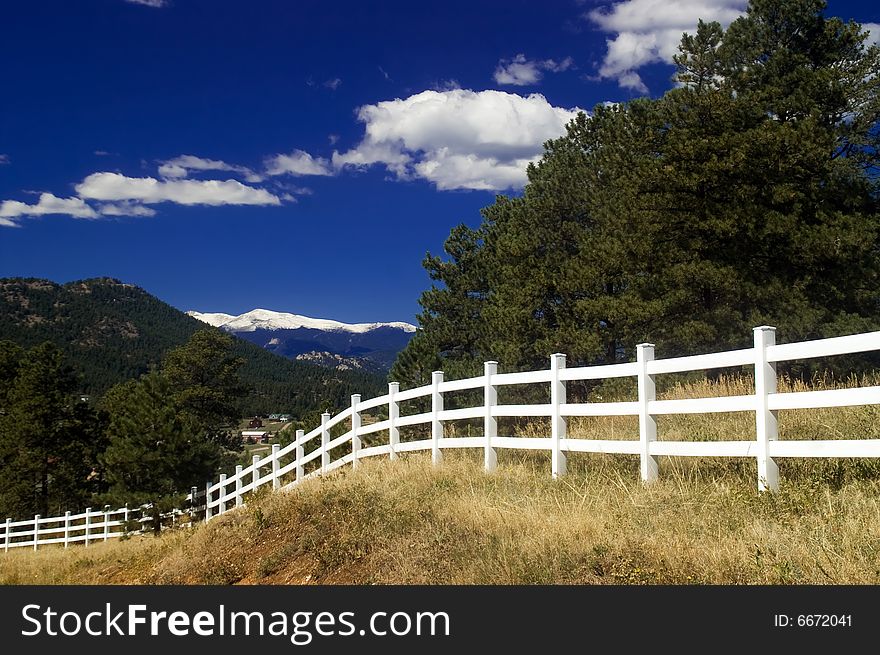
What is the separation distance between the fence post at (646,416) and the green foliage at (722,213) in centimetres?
1367

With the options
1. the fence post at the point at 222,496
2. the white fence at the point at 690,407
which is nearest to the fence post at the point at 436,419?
the white fence at the point at 690,407

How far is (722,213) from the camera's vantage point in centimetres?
2220

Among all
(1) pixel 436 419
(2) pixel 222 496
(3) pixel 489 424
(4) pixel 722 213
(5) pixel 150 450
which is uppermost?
(4) pixel 722 213

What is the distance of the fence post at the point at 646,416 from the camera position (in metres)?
8.84

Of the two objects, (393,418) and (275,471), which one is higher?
(393,418)

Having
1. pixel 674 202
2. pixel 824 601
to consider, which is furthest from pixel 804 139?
pixel 824 601

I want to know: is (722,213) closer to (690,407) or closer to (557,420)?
(557,420)

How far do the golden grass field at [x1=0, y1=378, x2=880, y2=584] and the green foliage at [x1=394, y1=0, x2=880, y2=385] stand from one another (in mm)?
10853

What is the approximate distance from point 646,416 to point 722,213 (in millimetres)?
14991

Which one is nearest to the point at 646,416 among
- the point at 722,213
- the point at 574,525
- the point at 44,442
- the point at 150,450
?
the point at 574,525

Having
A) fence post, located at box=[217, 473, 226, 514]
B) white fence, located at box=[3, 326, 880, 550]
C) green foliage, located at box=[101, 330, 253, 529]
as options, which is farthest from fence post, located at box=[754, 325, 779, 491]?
green foliage, located at box=[101, 330, 253, 529]

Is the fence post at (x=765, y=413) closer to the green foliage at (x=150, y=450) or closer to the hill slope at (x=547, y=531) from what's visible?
the hill slope at (x=547, y=531)

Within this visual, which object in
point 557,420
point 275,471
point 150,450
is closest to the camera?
point 557,420

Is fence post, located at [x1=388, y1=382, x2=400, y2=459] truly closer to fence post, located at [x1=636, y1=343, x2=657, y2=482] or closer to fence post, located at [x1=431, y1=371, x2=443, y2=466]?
fence post, located at [x1=431, y1=371, x2=443, y2=466]
